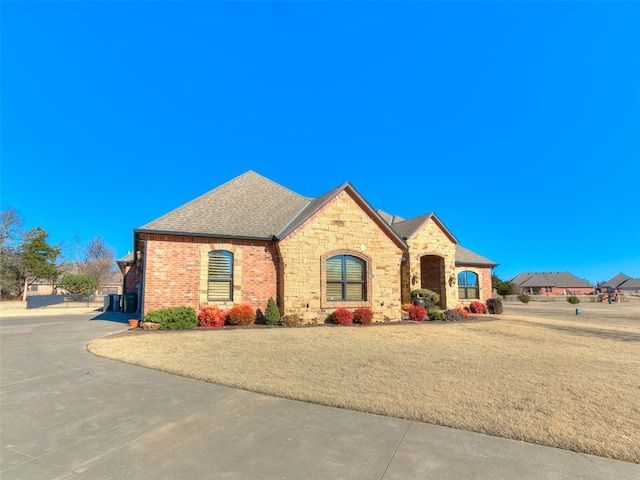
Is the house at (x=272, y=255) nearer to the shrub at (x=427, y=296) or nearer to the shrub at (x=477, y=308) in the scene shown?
the shrub at (x=427, y=296)

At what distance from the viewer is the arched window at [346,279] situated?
15867 millimetres

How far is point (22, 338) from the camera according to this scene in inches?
433

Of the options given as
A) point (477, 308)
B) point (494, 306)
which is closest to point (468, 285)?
point (494, 306)

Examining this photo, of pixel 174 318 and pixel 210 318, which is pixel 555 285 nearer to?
pixel 210 318

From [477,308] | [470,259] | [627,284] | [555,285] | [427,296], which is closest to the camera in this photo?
[427,296]

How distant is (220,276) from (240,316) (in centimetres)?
208

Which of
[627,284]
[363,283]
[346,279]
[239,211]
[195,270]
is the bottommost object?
[627,284]

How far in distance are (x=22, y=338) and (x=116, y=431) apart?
33.1ft

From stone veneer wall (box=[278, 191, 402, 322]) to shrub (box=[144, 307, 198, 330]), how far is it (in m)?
3.85

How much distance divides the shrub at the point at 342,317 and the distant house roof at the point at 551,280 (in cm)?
9454

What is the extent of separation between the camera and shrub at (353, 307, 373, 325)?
50.1ft

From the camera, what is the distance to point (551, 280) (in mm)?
90812

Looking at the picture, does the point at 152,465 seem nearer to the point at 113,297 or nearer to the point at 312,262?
the point at 312,262

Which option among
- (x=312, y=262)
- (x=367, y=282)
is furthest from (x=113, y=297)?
(x=367, y=282)
